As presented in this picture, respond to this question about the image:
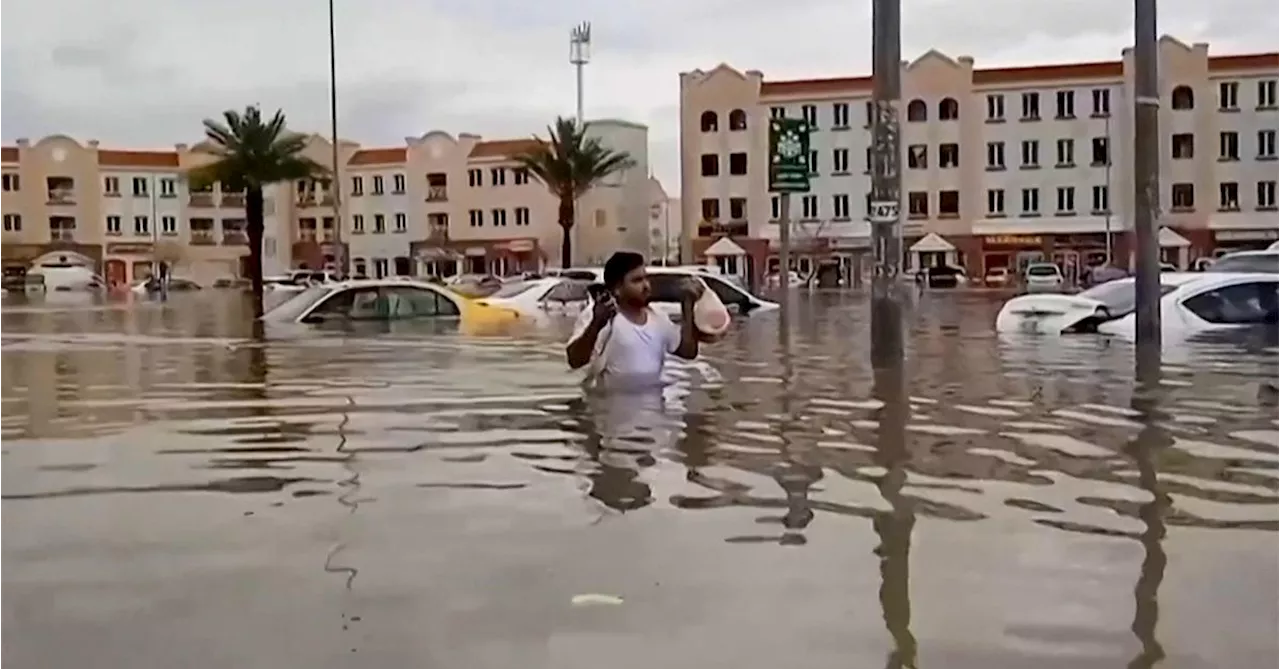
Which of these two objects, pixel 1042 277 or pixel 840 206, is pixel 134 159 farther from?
pixel 1042 277

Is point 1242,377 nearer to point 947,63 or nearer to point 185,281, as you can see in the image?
point 947,63

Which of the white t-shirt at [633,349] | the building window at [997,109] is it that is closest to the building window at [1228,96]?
the building window at [997,109]

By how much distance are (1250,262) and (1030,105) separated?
46.0m

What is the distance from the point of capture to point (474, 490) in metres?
7.97

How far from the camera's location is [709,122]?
80062 mm

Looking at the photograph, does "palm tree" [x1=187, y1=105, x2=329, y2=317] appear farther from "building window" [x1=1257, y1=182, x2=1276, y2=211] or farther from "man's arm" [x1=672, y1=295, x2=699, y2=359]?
"man's arm" [x1=672, y1=295, x2=699, y2=359]

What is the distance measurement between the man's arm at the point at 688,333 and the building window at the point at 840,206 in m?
69.1

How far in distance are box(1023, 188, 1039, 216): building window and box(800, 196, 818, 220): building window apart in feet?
32.9

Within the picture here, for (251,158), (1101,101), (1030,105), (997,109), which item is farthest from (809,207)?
(251,158)

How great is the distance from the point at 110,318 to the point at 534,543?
31.5 m

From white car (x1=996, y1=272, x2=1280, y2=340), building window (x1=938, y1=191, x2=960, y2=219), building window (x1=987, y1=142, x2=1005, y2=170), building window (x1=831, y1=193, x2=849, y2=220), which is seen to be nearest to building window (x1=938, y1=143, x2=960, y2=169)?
building window (x1=938, y1=191, x2=960, y2=219)

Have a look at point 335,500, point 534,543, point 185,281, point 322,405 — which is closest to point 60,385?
point 322,405

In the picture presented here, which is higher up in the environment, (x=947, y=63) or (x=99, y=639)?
(x=947, y=63)

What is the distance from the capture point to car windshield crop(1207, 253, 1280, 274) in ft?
96.4
